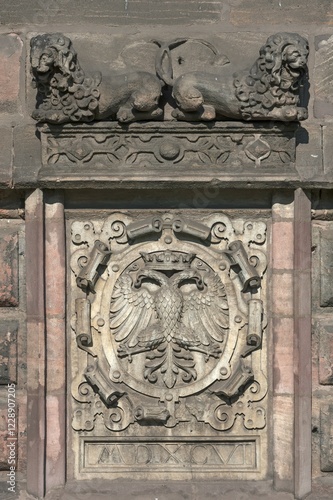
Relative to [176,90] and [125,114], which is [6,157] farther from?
[176,90]

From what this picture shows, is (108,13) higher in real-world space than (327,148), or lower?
higher

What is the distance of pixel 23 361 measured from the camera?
5.76 meters

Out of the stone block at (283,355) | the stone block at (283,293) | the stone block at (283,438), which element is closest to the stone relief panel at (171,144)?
the stone block at (283,293)

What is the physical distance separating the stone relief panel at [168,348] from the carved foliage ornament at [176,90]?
1.97ft

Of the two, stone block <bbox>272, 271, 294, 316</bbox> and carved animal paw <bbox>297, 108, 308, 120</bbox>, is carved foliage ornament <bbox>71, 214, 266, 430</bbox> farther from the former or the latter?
carved animal paw <bbox>297, 108, 308, 120</bbox>

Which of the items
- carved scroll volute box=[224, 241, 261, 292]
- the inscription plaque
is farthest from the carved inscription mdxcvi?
carved scroll volute box=[224, 241, 261, 292]

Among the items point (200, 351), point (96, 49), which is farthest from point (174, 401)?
point (96, 49)

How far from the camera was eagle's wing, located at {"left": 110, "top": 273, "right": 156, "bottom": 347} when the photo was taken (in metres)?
5.73

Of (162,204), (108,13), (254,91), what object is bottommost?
(162,204)

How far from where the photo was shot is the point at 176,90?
18.1 feet

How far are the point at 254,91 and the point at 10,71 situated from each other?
1340 millimetres

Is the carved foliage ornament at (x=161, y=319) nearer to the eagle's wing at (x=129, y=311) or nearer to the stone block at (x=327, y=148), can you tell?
the eagle's wing at (x=129, y=311)

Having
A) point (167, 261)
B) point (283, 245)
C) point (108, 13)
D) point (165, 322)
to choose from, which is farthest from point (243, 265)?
point (108, 13)

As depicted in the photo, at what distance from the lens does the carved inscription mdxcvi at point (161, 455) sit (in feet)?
19.0
